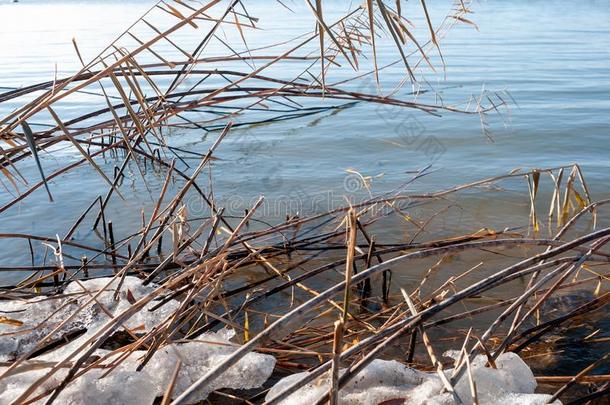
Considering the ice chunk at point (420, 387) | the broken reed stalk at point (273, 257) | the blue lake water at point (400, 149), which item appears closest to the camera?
the broken reed stalk at point (273, 257)

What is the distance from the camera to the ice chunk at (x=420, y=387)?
1530 millimetres

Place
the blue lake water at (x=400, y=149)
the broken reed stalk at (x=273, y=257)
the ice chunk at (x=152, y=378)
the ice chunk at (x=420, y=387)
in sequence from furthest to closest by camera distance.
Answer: the blue lake water at (x=400, y=149), the ice chunk at (x=152, y=378), the ice chunk at (x=420, y=387), the broken reed stalk at (x=273, y=257)

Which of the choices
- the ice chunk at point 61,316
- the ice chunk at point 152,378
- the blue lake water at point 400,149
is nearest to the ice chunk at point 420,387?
the ice chunk at point 152,378

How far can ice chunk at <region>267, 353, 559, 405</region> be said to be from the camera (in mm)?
1530

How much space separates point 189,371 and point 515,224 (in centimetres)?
248

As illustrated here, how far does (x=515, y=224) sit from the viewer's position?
3719 mm

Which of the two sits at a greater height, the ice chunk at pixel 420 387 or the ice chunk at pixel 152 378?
the ice chunk at pixel 420 387

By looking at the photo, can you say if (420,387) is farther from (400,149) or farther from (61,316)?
(400,149)

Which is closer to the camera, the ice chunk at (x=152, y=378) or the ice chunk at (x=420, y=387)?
the ice chunk at (x=420, y=387)

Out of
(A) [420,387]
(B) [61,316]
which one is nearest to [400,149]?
(B) [61,316]

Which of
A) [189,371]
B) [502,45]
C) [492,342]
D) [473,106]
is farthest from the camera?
[502,45]

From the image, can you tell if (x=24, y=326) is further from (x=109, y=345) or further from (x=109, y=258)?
(x=109, y=258)

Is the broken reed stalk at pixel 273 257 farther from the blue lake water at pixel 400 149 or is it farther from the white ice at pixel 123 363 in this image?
the blue lake water at pixel 400 149

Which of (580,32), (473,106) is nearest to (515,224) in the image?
(473,106)
